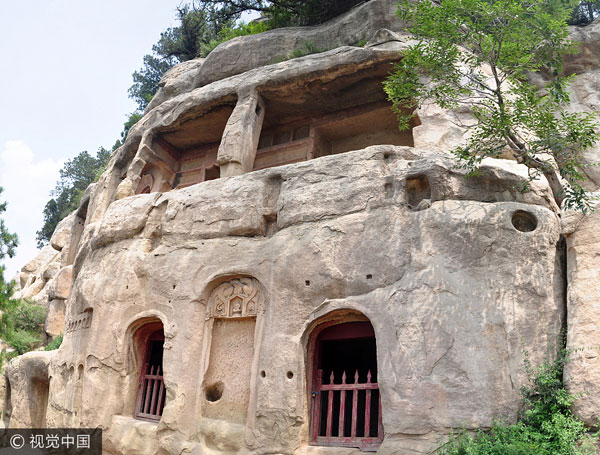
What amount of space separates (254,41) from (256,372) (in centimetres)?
825

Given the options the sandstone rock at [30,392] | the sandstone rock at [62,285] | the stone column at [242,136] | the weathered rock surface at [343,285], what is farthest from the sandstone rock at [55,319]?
the stone column at [242,136]

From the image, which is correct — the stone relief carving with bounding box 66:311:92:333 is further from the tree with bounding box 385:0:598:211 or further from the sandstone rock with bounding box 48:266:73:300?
the tree with bounding box 385:0:598:211

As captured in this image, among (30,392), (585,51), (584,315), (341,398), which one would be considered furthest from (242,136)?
(30,392)

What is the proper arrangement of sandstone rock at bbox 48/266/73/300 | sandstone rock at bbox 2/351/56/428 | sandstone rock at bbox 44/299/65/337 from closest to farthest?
1. sandstone rock at bbox 2/351/56/428
2. sandstone rock at bbox 48/266/73/300
3. sandstone rock at bbox 44/299/65/337

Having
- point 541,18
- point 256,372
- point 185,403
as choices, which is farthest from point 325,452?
point 541,18

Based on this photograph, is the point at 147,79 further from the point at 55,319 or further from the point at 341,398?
the point at 341,398

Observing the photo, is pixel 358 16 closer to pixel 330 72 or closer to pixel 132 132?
pixel 330 72

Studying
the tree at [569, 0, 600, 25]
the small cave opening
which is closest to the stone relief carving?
the small cave opening

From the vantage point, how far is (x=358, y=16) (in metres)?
11.8

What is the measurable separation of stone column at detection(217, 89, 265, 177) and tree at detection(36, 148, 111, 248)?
20.8m

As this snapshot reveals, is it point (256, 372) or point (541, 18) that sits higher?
point (541, 18)

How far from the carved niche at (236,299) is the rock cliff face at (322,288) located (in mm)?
26

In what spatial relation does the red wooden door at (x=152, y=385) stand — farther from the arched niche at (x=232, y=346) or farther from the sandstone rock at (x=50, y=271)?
the sandstone rock at (x=50, y=271)

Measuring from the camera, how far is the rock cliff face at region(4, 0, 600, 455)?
6324 millimetres
